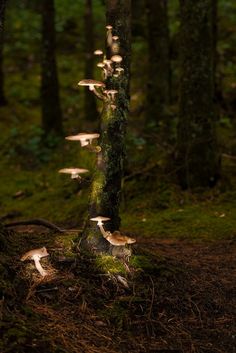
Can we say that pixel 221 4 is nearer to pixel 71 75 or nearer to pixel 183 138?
pixel 71 75

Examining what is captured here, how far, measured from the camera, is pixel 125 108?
4.89m

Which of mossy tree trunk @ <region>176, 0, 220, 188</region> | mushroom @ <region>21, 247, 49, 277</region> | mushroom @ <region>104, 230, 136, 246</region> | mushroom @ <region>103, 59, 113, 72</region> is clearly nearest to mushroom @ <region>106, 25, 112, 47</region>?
mushroom @ <region>103, 59, 113, 72</region>

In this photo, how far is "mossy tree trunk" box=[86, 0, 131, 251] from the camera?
481cm

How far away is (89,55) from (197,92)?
6299mm

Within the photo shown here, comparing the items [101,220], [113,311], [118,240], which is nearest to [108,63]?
[101,220]

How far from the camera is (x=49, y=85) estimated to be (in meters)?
14.1

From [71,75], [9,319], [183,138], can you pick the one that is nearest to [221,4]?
[71,75]

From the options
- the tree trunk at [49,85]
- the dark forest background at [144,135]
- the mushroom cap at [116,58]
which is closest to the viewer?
the mushroom cap at [116,58]

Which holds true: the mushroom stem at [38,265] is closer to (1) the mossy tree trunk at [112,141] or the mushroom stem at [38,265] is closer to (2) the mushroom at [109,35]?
(1) the mossy tree trunk at [112,141]

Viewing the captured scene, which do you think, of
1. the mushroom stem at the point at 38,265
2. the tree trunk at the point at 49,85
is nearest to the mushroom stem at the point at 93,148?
the mushroom stem at the point at 38,265

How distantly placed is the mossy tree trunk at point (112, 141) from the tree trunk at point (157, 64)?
7.25m

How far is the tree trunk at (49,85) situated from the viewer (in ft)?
45.6

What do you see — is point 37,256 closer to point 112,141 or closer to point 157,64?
point 112,141

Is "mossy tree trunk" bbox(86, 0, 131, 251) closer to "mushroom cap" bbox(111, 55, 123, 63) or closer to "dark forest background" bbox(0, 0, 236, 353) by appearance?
"dark forest background" bbox(0, 0, 236, 353)
